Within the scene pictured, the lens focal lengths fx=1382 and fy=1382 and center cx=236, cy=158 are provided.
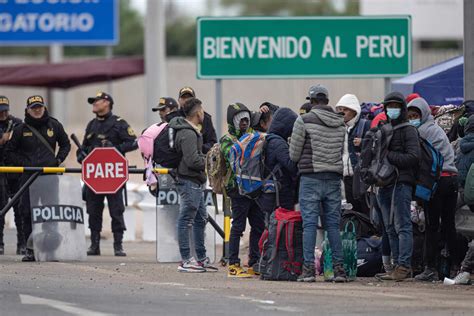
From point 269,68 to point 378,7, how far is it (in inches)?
857

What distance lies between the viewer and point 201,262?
15.2 m

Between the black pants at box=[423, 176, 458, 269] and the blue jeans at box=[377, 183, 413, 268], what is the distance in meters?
0.29

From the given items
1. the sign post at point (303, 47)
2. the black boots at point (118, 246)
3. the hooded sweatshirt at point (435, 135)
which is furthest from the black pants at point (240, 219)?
the sign post at point (303, 47)

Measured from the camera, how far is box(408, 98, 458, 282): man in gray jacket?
13.7 m

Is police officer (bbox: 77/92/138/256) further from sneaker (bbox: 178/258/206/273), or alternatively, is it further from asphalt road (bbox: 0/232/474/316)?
sneaker (bbox: 178/258/206/273)

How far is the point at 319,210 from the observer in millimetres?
13789

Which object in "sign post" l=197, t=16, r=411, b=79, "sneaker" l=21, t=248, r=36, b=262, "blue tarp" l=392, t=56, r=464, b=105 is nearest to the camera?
"sneaker" l=21, t=248, r=36, b=262

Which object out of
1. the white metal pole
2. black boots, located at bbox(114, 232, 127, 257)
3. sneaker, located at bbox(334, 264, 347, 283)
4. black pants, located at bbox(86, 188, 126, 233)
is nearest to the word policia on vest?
black pants, located at bbox(86, 188, 126, 233)

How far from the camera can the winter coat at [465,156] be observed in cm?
1342

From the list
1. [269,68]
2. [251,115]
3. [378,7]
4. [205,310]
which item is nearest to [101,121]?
[269,68]

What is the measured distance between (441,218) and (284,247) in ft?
5.29

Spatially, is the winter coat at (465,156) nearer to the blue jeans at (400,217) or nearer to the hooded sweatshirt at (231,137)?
the blue jeans at (400,217)

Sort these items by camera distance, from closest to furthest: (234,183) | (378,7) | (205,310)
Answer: (205,310)
(234,183)
(378,7)

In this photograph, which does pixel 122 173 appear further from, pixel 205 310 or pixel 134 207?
pixel 205 310
